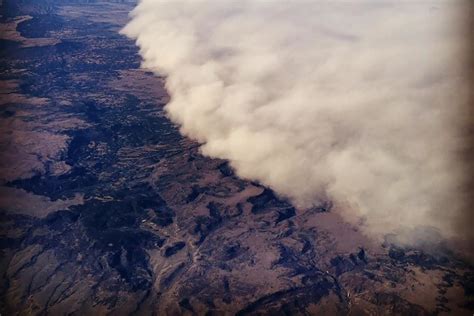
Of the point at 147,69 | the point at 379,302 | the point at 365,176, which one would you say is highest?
the point at 147,69

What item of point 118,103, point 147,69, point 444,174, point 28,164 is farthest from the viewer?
point 147,69

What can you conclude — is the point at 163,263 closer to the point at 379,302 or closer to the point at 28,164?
the point at 379,302

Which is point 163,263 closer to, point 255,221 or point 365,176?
point 255,221

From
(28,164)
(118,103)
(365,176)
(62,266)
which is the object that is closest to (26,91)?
(118,103)

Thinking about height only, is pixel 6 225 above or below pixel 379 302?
above

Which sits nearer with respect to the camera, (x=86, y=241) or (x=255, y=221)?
(x=86, y=241)

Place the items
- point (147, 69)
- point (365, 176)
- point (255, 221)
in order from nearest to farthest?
point (255, 221), point (365, 176), point (147, 69)
